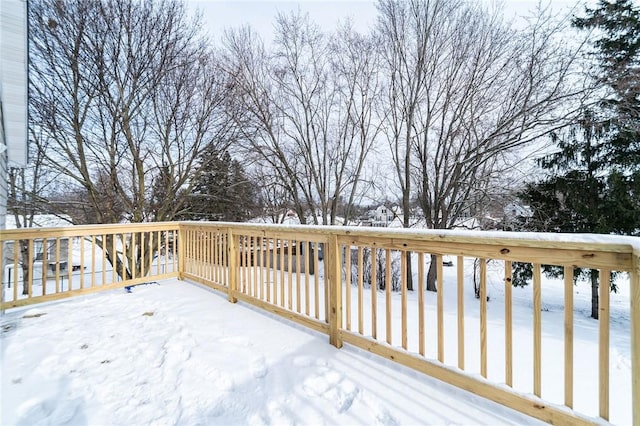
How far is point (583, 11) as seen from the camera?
629 centimetres

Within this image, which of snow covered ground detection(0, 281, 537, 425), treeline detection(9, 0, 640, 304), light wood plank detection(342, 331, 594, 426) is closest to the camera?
light wood plank detection(342, 331, 594, 426)

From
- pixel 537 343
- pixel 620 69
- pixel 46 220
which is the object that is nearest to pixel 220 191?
pixel 46 220

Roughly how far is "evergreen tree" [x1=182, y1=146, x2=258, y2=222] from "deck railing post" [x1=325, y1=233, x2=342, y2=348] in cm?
690

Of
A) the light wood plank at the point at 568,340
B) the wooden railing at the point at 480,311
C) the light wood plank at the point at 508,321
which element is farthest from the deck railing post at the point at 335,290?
the light wood plank at the point at 568,340

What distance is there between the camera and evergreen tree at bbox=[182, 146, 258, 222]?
8641mm

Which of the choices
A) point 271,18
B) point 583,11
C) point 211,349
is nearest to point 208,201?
point 271,18

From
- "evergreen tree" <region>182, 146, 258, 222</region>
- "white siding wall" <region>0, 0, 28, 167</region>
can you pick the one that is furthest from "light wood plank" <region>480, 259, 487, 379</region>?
"evergreen tree" <region>182, 146, 258, 222</region>

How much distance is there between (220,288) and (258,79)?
309 inches

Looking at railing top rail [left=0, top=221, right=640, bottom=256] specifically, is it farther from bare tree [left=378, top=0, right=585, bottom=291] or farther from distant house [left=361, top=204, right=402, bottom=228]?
distant house [left=361, top=204, right=402, bottom=228]

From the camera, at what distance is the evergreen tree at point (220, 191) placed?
340 inches

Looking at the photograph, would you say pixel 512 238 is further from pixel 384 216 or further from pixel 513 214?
pixel 384 216

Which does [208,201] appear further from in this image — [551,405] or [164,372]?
[551,405]

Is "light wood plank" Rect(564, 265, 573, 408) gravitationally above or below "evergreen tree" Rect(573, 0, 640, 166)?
below

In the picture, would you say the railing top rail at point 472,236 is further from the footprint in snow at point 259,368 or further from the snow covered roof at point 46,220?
the snow covered roof at point 46,220
